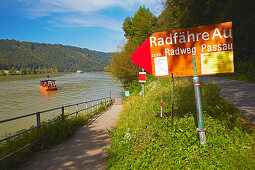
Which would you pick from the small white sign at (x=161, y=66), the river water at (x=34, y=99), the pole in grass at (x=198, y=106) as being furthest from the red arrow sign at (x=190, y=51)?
the river water at (x=34, y=99)

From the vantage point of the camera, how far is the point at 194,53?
9.80ft

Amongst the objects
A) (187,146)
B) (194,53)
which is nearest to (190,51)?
(194,53)

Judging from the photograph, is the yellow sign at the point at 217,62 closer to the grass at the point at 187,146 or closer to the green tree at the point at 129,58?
the grass at the point at 187,146

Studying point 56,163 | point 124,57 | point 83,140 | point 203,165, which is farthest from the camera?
point 124,57

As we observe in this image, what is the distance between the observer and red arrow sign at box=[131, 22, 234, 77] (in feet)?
9.29

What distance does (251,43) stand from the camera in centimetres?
1423

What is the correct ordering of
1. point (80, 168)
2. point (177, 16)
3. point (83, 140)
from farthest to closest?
point (177, 16) → point (83, 140) → point (80, 168)

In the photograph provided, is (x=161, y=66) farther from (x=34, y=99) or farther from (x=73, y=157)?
(x=34, y=99)

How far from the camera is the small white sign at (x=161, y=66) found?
10.4ft

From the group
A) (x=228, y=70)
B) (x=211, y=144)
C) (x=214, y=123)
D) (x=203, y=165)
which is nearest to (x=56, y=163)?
(x=203, y=165)

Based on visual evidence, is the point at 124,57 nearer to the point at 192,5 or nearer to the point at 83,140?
the point at 192,5

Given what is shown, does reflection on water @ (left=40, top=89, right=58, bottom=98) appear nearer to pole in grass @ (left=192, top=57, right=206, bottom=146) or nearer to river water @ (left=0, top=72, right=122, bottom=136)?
river water @ (left=0, top=72, right=122, bottom=136)

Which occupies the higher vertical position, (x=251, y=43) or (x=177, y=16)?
(x=177, y=16)

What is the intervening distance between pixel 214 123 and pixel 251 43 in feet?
48.2
